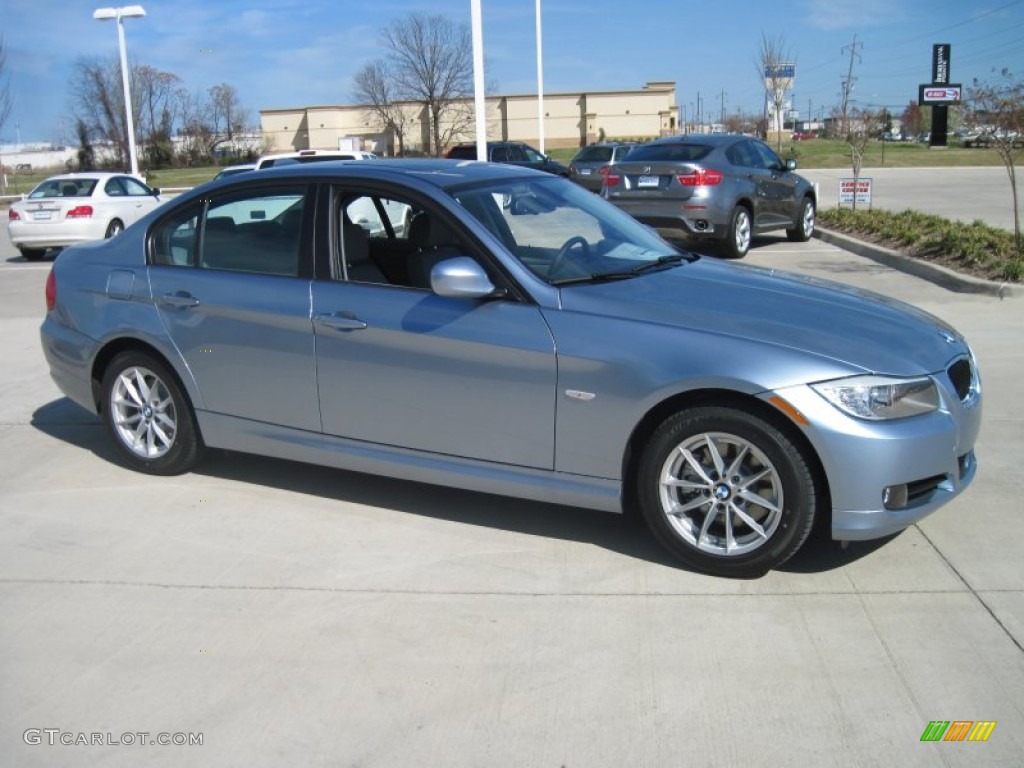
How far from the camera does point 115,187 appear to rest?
18453 mm

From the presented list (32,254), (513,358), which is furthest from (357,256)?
(32,254)

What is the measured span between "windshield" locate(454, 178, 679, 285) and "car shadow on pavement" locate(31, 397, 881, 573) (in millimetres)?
1207

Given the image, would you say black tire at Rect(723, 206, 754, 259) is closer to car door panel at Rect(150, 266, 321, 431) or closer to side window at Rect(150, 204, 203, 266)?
side window at Rect(150, 204, 203, 266)

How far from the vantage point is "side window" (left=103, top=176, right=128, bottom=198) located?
1819 cm

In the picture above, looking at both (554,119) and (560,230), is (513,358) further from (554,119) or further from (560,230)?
(554,119)

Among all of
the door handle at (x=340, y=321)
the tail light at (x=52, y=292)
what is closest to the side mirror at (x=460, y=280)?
the door handle at (x=340, y=321)

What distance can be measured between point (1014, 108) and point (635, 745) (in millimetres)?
11068

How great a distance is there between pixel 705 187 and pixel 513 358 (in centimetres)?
977

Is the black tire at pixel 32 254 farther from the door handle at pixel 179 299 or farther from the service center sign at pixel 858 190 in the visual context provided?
the service center sign at pixel 858 190

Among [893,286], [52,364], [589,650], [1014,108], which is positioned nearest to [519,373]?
[589,650]

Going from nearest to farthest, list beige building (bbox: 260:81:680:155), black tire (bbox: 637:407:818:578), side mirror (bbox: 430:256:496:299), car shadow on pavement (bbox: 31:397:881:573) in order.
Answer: black tire (bbox: 637:407:818:578), side mirror (bbox: 430:256:496:299), car shadow on pavement (bbox: 31:397:881:573), beige building (bbox: 260:81:680:155)

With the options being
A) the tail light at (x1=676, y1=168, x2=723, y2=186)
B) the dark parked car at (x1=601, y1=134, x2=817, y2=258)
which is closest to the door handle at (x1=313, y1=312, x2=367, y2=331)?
the dark parked car at (x1=601, y1=134, x2=817, y2=258)

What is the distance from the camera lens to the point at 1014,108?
1175cm

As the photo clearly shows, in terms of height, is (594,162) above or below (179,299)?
above
